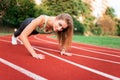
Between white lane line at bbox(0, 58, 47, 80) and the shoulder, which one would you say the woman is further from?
white lane line at bbox(0, 58, 47, 80)

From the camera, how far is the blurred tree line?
46344mm

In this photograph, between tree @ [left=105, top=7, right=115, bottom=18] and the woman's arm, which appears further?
tree @ [left=105, top=7, right=115, bottom=18]

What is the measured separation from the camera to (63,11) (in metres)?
71.6

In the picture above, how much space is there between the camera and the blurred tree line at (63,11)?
152 ft

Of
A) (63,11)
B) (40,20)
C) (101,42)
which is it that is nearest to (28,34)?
(40,20)

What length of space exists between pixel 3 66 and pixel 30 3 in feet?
142

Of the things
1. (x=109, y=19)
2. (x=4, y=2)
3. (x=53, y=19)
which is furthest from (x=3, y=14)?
(x=109, y=19)

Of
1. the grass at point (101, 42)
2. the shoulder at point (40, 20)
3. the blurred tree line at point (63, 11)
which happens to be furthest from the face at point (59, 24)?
the blurred tree line at point (63, 11)

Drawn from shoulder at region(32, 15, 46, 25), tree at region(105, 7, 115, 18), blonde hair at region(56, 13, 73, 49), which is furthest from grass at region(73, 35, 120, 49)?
tree at region(105, 7, 115, 18)

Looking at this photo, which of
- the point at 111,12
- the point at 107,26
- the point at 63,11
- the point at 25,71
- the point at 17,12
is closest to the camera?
the point at 25,71

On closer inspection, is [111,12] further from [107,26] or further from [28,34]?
[28,34]

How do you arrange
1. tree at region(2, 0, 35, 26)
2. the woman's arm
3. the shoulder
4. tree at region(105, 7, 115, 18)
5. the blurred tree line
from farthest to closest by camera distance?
1. tree at region(105, 7, 115, 18)
2. the blurred tree line
3. tree at region(2, 0, 35, 26)
4. the shoulder
5. the woman's arm

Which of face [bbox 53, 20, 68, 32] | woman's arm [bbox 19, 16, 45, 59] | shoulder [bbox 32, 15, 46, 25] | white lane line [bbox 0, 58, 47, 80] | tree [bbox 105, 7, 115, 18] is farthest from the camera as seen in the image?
tree [bbox 105, 7, 115, 18]

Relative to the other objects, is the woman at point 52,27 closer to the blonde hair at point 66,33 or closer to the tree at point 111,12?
the blonde hair at point 66,33
